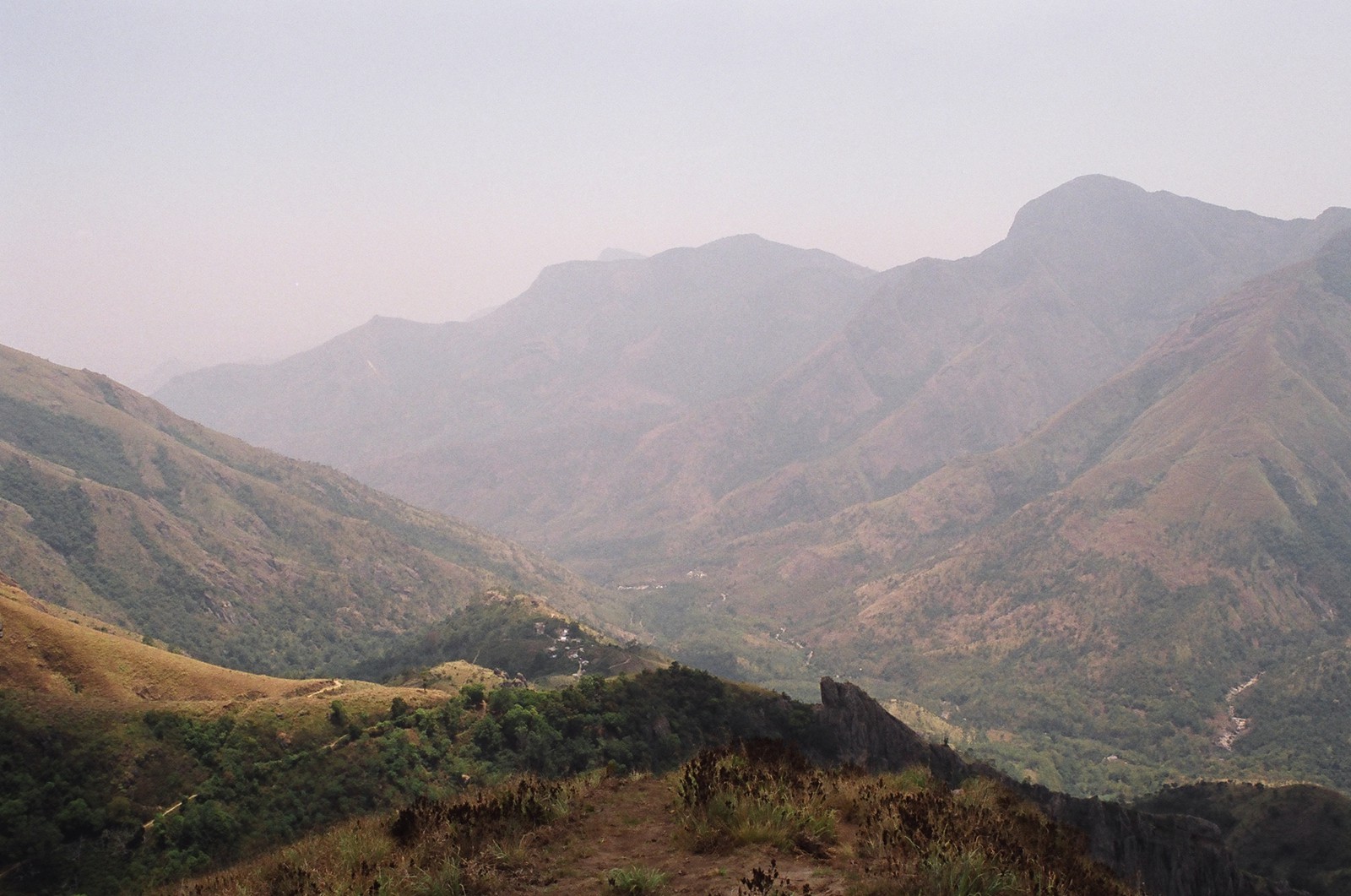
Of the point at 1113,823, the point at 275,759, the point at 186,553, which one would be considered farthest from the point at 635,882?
the point at 186,553

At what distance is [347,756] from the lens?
47219 millimetres

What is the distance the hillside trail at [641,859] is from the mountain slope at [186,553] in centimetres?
13572

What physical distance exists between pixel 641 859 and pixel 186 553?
16946 centimetres

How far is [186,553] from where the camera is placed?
493ft

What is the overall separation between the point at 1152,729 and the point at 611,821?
170 m

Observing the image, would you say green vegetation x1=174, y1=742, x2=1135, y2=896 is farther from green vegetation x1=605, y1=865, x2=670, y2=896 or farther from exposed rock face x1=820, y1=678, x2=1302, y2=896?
exposed rock face x1=820, y1=678, x2=1302, y2=896

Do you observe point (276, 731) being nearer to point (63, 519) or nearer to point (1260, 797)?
point (1260, 797)

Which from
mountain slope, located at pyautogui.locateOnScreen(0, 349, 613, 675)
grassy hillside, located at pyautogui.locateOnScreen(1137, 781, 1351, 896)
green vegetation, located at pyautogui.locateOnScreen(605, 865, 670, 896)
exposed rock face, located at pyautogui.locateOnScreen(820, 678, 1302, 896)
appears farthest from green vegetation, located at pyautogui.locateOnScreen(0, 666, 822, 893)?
mountain slope, located at pyautogui.locateOnScreen(0, 349, 613, 675)

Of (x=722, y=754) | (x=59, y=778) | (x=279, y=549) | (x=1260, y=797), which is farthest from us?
(x=279, y=549)

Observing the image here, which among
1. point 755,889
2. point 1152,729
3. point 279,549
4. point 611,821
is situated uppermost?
point 755,889

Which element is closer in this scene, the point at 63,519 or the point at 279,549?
the point at 63,519

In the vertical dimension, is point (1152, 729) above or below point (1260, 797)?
below

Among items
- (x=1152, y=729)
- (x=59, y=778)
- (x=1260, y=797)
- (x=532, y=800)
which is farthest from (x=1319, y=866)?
(x=1152, y=729)

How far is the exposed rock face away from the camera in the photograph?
42.6 meters
